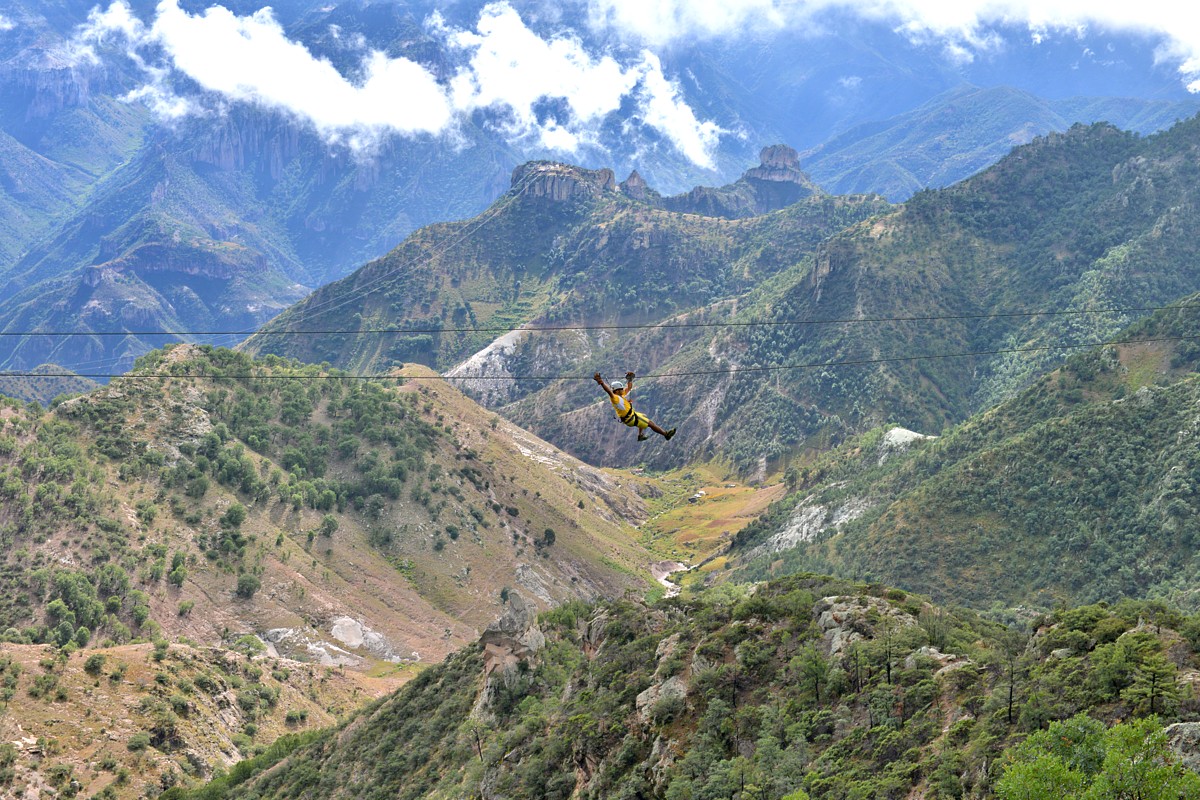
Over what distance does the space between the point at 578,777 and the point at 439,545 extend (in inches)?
3746

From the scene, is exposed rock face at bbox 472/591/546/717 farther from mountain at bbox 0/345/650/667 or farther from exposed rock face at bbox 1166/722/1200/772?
mountain at bbox 0/345/650/667

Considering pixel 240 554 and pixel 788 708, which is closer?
pixel 788 708

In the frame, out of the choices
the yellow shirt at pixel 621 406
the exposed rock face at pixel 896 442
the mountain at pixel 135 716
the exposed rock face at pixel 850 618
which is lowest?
the mountain at pixel 135 716

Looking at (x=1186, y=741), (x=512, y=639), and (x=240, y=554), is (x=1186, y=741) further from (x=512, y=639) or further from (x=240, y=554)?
(x=240, y=554)

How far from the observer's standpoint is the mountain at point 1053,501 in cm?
10612

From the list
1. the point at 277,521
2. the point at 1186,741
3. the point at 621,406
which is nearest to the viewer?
the point at 1186,741

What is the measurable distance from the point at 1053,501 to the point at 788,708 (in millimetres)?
84158

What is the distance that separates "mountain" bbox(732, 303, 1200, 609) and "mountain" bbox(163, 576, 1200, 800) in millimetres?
55473

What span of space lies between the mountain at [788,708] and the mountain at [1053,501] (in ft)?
182

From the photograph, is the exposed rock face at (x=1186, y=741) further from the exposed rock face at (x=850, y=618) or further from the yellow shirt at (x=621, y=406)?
the yellow shirt at (x=621, y=406)

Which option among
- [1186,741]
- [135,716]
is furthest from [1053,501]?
[135,716]

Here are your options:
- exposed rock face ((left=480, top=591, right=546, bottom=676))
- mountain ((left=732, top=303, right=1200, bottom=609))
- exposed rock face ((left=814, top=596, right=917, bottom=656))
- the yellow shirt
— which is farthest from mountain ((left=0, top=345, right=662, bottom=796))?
the yellow shirt

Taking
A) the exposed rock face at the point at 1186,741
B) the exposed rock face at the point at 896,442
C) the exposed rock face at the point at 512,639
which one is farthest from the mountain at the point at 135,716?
the exposed rock face at the point at 896,442

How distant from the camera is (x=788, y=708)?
44.6m
